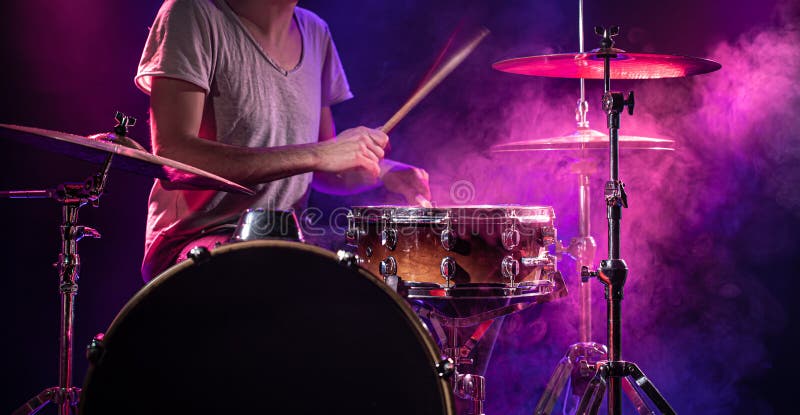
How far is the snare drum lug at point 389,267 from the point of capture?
2096 mm

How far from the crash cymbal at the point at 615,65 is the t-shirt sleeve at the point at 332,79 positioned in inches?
27.3

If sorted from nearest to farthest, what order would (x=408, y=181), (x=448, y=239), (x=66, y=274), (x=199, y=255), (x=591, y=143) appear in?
(x=199, y=255)
(x=66, y=274)
(x=448, y=239)
(x=408, y=181)
(x=591, y=143)

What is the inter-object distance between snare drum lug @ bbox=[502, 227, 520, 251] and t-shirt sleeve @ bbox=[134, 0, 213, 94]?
988 millimetres

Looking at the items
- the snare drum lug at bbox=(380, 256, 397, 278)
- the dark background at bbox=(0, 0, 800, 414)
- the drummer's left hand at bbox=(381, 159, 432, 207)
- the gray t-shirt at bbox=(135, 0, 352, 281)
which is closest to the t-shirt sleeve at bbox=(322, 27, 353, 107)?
the gray t-shirt at bbox=(135, 0, 352, 281)

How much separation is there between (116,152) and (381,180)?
1.19 m

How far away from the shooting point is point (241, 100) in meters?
2.33

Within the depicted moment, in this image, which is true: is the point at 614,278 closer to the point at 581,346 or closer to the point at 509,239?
the point at 509,239

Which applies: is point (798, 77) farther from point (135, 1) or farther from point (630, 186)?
point (135, 1)

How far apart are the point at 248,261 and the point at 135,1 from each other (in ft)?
5.48

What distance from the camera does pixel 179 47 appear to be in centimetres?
212

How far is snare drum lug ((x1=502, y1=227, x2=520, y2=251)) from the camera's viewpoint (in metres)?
2.06

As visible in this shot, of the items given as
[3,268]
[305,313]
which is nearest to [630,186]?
[305,313]

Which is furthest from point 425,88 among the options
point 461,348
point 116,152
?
point 116,152

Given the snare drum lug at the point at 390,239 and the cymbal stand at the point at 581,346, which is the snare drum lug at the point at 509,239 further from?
the cymbal stand at the point at 581,346
